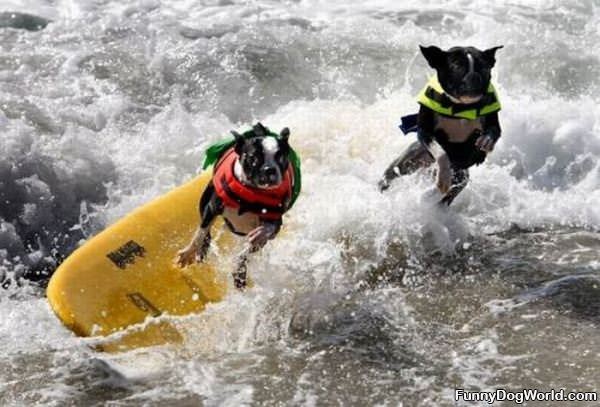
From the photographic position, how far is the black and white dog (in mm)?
4973

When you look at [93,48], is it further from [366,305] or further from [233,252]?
[366,305]

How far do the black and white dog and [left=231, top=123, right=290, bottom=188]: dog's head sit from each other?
3.81 ft

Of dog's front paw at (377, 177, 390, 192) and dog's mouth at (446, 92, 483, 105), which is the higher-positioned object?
dog's mouth at (446, 92, 483, 105)

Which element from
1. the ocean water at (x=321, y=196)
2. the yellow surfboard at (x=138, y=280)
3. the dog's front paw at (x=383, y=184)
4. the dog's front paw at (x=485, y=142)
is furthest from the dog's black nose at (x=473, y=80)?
the yellow surfboard at (x=138, y=280)

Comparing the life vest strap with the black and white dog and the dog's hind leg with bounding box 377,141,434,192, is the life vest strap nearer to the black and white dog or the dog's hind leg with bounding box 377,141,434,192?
the black and white dog

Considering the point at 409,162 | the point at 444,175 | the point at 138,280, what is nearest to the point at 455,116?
the point at 444,175

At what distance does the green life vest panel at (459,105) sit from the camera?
5.20 m

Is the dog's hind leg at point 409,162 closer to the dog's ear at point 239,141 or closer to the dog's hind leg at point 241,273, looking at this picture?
the dog's hind leg at point 241,273

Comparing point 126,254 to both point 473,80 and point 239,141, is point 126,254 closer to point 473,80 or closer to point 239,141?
point 239,141

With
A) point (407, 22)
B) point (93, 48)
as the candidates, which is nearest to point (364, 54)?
point (407, 22)

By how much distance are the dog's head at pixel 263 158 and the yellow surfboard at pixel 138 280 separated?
109cm

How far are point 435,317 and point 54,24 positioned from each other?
7.01m

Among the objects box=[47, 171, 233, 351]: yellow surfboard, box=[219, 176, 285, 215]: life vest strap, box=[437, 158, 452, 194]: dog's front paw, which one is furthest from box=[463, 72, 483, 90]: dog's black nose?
box=[47, 171, 233, 351]: yellow surfboard

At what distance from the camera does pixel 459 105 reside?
521cm
